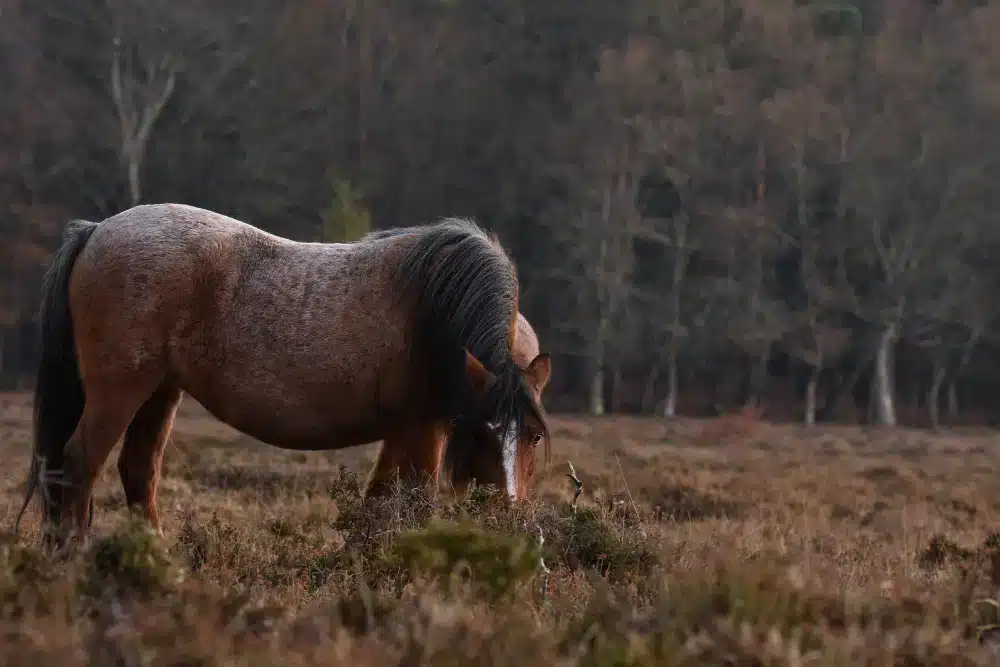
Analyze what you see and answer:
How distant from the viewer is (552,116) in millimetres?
34031

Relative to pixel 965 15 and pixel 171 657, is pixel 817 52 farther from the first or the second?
pixel 171 657

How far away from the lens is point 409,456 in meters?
5.85

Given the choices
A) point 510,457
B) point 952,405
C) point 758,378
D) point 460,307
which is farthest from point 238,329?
point 952,405

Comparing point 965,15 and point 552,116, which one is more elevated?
point 965,15

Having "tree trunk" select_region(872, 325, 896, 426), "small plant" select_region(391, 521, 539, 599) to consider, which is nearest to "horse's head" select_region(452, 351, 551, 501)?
"small plant" select_region(391, 521, 539, 599)

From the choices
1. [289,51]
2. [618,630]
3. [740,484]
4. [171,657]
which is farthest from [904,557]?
[289,51]

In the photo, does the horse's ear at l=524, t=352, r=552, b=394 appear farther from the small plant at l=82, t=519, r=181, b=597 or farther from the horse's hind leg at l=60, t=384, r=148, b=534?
the small plant at l=82, t=519, r=181, b=597

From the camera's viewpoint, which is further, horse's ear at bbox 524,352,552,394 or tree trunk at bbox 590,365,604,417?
tree trunk at bbox 590,365,604,417

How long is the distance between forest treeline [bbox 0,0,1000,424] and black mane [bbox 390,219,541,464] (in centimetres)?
2464

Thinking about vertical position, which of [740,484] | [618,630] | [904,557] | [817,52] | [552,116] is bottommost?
[740,484]

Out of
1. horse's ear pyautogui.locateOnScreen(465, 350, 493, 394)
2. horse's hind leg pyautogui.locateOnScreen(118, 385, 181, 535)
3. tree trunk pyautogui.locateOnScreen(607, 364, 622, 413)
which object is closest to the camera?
horse's ear pyautogui.locateOnScreen(465, 350, 493, 394)

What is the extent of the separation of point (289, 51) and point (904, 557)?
1181 inches

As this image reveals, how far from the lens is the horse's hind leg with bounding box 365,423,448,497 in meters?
5.82

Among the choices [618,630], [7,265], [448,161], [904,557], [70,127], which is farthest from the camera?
[448,161]
